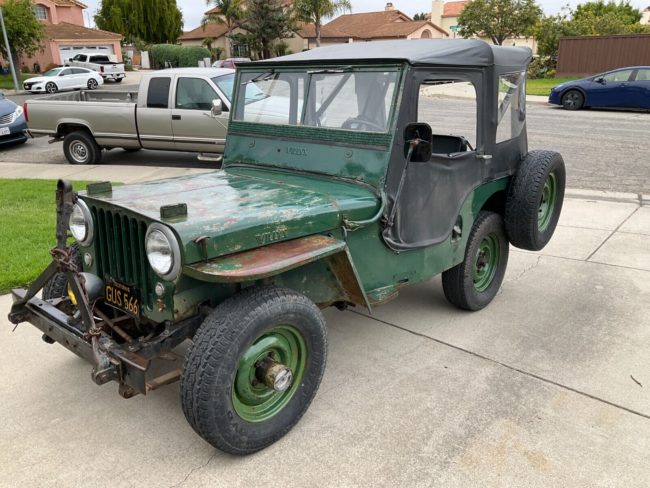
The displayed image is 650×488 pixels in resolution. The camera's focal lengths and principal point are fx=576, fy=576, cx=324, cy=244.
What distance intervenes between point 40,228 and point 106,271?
3.57 metres

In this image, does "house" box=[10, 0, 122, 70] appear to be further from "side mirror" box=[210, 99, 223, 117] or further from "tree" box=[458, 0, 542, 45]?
"side mirror" box=[210, 99, 223, 117]

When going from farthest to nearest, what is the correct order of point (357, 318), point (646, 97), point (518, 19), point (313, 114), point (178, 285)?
point (518, 19) → point (646, 97) → point (357, 318) → point (313, 114) → point (178, 285)

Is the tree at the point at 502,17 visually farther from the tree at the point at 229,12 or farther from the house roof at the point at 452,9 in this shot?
the house roof at the point at 452,9

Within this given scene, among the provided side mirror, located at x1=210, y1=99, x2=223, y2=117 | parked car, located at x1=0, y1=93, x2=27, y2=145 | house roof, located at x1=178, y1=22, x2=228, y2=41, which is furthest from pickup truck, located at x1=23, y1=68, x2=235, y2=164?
house roof, located at x1=178, y1=22, x2=228, y2=41

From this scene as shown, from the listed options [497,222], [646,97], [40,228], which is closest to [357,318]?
[497,222]

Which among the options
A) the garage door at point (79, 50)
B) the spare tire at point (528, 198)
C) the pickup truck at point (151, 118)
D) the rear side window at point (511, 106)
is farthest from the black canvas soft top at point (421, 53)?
the garage door at point (79, 50)

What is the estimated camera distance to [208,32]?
61.8 m

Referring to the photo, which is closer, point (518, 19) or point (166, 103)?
point (166, 103)

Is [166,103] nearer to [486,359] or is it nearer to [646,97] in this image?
[486,359]

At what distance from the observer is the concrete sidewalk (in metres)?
2.75

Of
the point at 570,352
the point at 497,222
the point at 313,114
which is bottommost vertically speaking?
the point at 570,352

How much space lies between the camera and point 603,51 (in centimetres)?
2661

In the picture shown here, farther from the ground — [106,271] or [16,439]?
[106,271]

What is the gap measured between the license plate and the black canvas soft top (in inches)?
73.1
